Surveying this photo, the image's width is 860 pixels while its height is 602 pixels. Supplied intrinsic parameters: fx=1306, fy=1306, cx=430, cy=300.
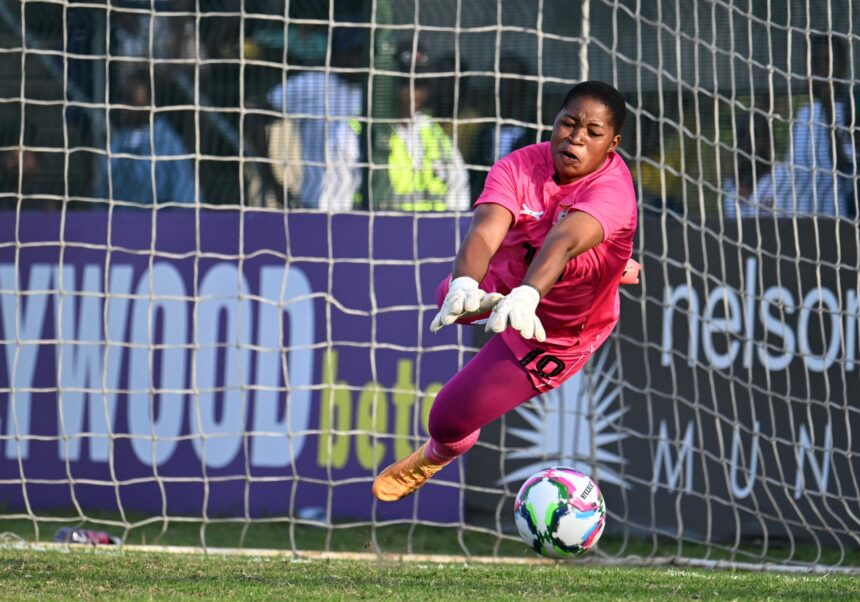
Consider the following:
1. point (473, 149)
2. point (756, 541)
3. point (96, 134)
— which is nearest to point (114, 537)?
point (96, 134)

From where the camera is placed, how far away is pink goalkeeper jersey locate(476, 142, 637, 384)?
5.12 metres

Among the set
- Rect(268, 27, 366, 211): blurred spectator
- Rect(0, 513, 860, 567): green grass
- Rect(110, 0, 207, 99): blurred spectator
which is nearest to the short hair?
Rect(0, 513, 860, 567): green grass

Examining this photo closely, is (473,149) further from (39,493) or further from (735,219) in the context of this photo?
(39,493)

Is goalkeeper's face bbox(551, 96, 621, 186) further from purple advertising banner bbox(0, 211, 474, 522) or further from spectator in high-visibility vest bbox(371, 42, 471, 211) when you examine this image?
spectator in high-visibility vest bbox(371, 42, 471, 211)

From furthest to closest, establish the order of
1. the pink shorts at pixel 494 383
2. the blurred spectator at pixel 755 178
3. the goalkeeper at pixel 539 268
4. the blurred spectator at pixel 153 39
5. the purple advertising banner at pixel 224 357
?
the blurred spectator at pixel 153 39
the purple advertising banner at pixel 224 357
the blurred spectator at pixel 755 178
the pink shorts at pixel 494 383
the goalkeeper at pixel 539 268

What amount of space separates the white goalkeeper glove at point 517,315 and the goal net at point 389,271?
3399mm

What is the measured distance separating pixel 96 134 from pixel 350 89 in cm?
175

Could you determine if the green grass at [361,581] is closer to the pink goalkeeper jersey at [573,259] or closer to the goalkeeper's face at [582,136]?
the pink goalkeeper jersey at [573,259]

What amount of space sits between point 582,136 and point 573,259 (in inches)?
19.9

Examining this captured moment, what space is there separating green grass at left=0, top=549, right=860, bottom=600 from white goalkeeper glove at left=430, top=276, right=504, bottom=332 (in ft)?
4.39

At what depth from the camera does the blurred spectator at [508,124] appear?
841 cm

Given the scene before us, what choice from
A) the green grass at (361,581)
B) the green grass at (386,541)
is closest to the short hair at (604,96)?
the green grass at (361,581)

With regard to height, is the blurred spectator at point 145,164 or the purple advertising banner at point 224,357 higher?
the blurred spectator at point 145,164

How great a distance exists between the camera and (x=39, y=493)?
28.4 feet
